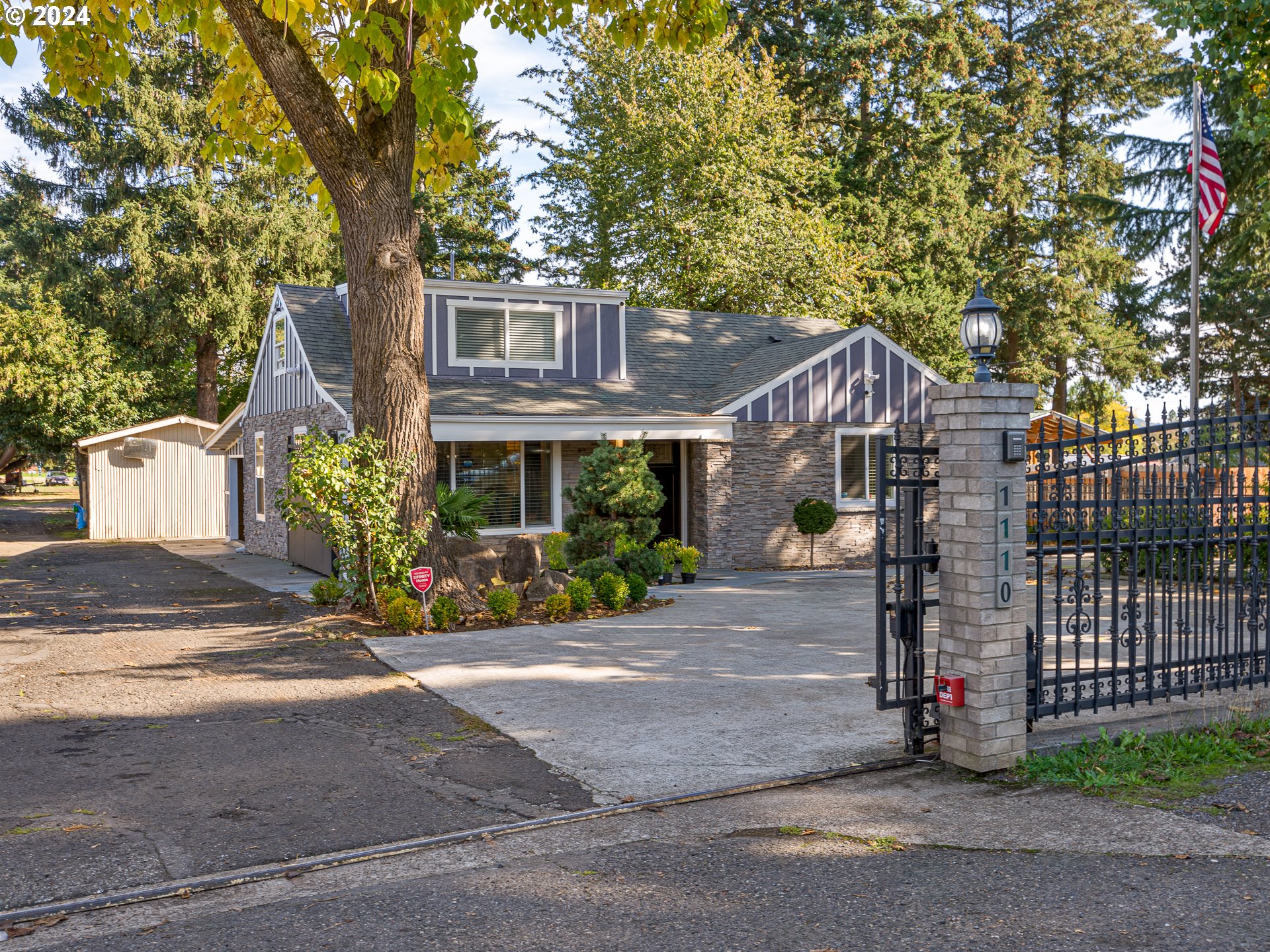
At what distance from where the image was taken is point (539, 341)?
19734mm

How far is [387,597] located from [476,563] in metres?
2.90

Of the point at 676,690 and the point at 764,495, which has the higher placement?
the point at 764,495

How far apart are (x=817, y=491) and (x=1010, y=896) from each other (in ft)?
51.4

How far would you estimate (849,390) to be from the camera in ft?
65.8

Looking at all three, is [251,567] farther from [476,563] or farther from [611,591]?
[611,591]

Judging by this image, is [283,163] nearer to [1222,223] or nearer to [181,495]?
[181,495]

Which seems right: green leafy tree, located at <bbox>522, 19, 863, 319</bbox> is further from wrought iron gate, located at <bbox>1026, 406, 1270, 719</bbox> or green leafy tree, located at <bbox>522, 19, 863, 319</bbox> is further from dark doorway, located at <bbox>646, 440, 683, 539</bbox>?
wrought iron gate, located at <bbox>1026, 406, 1270, 719</bbox>

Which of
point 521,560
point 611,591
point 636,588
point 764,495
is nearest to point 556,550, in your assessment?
point 521,560

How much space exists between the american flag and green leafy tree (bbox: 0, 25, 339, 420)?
26.2m

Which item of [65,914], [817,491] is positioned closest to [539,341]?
[817,491]

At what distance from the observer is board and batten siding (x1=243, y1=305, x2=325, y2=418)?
18734 millimetres

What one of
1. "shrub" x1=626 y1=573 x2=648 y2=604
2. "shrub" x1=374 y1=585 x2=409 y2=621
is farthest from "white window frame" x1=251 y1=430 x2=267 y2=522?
"shrub" x1=626 y1=573 x2=648 y2=604

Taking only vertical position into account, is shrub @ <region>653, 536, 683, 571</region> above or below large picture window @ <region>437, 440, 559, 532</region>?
below

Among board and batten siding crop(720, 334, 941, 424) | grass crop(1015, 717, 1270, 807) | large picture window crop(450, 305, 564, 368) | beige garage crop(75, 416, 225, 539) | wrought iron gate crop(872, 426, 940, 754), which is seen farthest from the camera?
beige garage crop(75, 416, 225, 539)
